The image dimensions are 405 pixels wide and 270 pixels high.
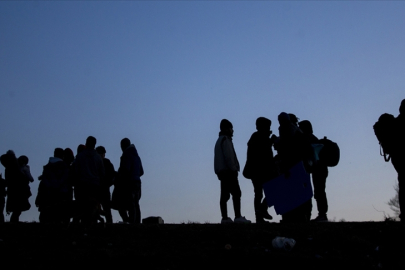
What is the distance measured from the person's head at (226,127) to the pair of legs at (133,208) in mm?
2302

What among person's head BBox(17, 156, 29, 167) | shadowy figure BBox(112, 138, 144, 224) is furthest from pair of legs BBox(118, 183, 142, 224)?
person's head BBox(17, 156, 29, 167)

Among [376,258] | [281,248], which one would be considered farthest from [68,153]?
[376,258]

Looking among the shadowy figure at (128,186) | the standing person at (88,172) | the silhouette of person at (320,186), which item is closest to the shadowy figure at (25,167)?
the shadowy figure at (128,186)

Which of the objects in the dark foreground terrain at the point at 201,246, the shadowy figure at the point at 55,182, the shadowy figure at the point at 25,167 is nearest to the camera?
the dark foreground terrain at the point at 201,246

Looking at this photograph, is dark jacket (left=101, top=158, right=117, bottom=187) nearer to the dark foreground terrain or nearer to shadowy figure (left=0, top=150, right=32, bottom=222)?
shadowy figure (left=0, top=150, right=32, bottom=222)

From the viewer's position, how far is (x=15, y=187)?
14000 millimetres

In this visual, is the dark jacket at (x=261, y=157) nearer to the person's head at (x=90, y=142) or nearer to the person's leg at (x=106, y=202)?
the person's head at (x=90, y=142)

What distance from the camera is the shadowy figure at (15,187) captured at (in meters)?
13.9

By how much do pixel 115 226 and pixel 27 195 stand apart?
172 inches

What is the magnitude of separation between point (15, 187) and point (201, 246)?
6706 mm

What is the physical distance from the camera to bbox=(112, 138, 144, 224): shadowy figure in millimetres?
13383

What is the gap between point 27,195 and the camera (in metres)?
14.1

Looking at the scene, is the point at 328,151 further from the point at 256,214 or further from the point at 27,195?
the point at 27,195

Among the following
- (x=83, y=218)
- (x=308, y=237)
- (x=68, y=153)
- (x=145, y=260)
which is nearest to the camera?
(x=145, y=260)
